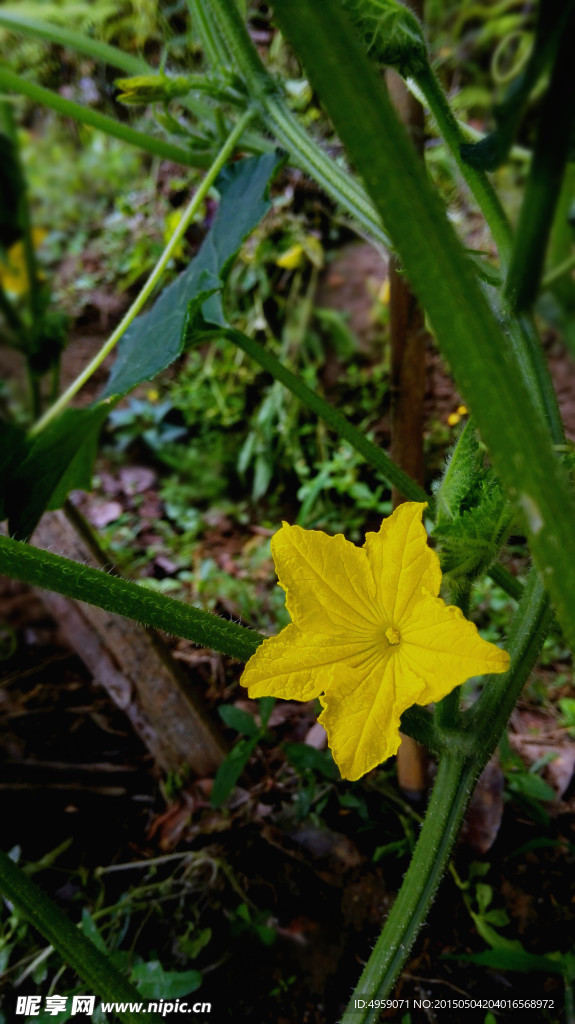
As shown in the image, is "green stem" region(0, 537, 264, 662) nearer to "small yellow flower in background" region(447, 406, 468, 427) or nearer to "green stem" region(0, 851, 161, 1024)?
"green stem" region(0, 851, 161, 1024)

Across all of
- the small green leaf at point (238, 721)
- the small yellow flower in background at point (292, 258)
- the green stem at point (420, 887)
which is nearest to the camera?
the green stem at point (420, 887)

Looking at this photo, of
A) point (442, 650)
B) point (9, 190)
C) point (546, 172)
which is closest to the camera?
point (546, 172)

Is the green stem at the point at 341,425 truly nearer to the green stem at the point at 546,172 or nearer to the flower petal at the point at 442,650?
the flower petal at the point at 442,650

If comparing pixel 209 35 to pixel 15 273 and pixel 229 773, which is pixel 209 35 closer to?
pixel 15 273

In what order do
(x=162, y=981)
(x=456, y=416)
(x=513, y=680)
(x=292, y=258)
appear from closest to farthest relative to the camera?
1. (x=513, y=680)
2. (x=162, y=981)
3. (x=456, y=416)
4. (x=292, y=258)

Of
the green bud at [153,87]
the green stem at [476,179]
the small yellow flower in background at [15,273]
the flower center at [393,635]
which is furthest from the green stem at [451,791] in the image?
the small yellow flower in background at [15,273]

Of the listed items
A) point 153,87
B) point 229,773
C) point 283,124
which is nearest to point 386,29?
point 283,124
